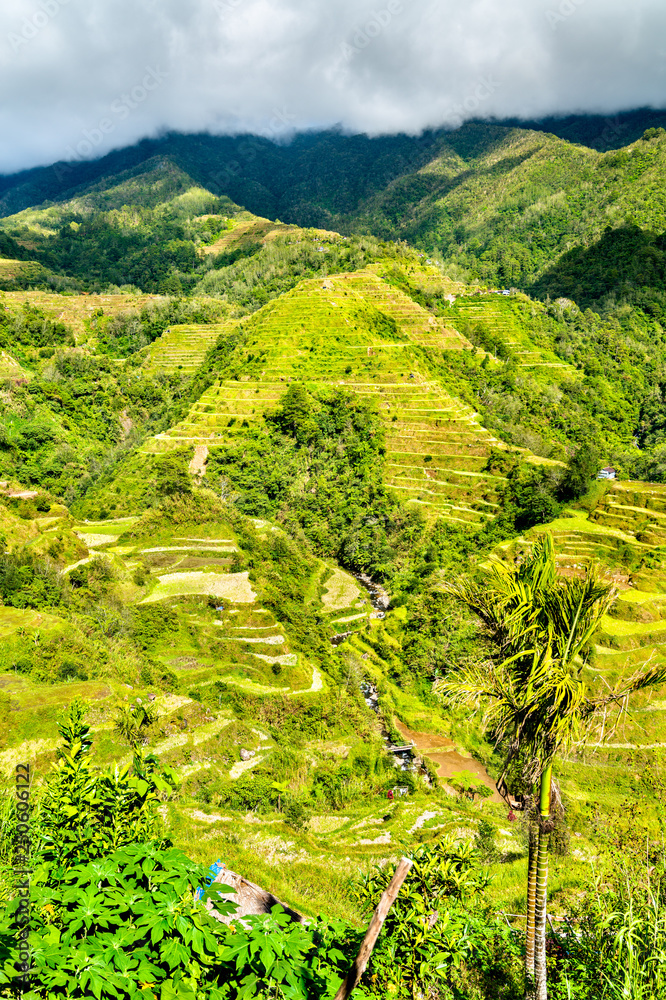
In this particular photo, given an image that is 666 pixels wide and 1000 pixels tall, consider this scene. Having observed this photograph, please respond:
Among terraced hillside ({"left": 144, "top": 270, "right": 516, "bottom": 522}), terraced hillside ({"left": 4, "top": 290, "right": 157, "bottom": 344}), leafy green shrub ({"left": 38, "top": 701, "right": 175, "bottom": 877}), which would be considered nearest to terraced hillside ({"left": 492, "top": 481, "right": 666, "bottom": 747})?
terraced hillside ({"left": 144, "top": 270, "right": 516, "bottom": 522})

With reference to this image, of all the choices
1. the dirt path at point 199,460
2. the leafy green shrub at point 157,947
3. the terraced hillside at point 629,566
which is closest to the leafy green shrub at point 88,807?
the leafy green shrub at point 157,947

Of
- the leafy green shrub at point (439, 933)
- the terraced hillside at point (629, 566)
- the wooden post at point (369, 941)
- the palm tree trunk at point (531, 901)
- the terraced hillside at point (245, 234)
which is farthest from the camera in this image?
the terraced hillside at point (245, 234)

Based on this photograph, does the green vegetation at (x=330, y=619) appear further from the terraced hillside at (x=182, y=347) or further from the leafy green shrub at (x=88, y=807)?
the terraced hillside at (x=182, y=347)

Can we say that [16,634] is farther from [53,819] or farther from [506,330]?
[506,330]

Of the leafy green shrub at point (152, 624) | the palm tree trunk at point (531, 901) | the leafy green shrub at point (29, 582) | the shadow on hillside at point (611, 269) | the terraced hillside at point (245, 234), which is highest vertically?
the terraced hillside at point (245, 234)

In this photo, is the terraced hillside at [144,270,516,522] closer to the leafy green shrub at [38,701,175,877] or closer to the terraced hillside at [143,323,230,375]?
the terraced hillside at [143,323,230,375]

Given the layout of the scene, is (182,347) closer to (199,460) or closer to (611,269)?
(199,460)
